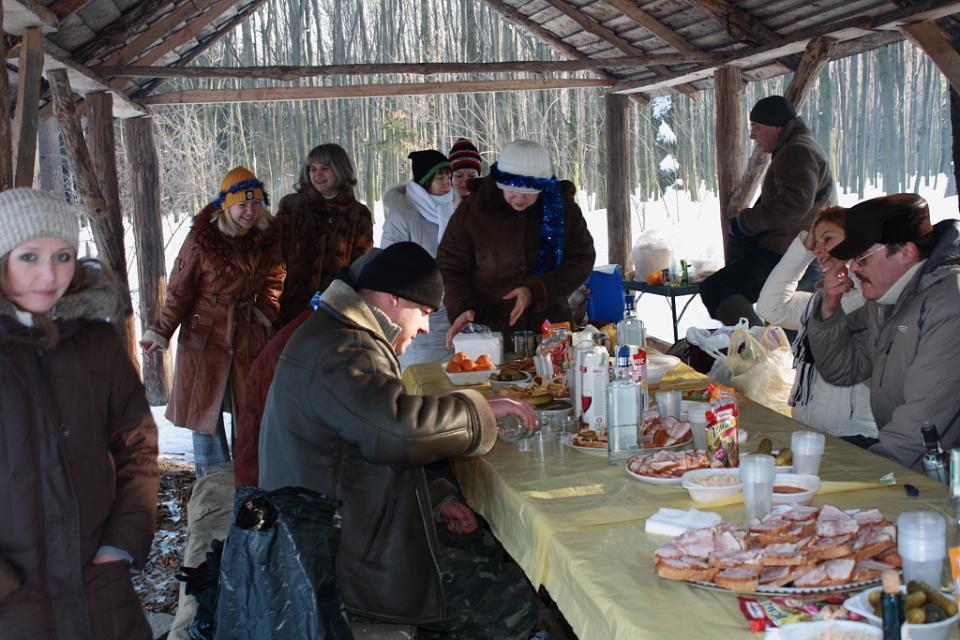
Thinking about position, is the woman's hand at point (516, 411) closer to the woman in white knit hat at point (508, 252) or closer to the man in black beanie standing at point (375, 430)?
the man in black beanie standing at point (375, 430)

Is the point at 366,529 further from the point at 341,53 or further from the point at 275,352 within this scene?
the point at 341,53

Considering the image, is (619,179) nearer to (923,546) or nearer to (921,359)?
(921,359)

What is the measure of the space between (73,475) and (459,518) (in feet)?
3.98

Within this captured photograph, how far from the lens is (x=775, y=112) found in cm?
578

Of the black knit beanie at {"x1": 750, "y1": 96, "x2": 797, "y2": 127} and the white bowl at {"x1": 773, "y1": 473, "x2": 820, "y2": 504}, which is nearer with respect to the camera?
the white bowl at {"x1": 773, "y1": 473, "x2": 820, "y2": 504}

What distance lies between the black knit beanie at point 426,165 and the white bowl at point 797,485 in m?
3.37

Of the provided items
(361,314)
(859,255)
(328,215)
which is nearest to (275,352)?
(361,314)

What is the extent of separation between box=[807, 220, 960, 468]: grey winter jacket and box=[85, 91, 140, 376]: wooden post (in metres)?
5.51

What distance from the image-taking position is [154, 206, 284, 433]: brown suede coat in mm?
4617

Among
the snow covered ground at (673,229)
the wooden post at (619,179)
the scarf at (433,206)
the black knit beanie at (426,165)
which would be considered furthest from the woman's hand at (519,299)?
the wooden post at (619,179)

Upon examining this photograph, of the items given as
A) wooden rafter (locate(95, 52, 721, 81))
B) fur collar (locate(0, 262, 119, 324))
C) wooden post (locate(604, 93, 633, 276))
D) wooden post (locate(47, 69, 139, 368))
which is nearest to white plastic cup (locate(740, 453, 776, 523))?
fur collar (locate(0, 262, 119, 324))

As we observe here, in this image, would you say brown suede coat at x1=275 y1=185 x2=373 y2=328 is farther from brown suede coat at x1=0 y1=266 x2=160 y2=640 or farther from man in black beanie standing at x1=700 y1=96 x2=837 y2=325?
brown suede coat at x1=0 y1=266 x2=160 y2=640

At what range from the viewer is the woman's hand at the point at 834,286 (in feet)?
9.57

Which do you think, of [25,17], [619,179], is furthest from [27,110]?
[619,179]
